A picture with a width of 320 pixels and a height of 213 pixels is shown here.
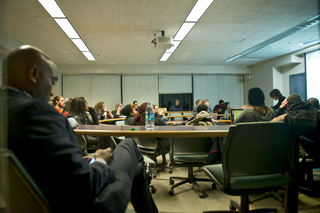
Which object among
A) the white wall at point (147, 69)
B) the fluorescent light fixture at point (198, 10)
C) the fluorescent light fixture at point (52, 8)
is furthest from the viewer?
the white wall at point (147, 69)

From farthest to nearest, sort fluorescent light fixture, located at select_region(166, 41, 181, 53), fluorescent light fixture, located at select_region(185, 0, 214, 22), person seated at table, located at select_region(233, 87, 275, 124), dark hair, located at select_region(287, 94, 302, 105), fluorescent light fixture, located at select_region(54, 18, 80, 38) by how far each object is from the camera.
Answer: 1. fluorescent light fixture, located at select_region(166, 41, 181, 53)
2. fluorescent light fixture, located at select_region(54, 18, 80, 38)
3. fluorescent light fixture, located at select_region(185, 0, 214, 22)
4. dark hair, located at select_region(287, 94, 302, 105)
5. person seated at table, located at select_region(233, 87, 275, 124)

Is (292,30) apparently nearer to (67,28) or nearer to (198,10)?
(198,10)

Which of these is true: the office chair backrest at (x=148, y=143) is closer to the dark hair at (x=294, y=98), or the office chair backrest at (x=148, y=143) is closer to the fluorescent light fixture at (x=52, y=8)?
the dark hair at (x=294, y=98)

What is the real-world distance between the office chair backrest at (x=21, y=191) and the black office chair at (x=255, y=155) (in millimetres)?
984

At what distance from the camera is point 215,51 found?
731cm

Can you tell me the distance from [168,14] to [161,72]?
216 inches

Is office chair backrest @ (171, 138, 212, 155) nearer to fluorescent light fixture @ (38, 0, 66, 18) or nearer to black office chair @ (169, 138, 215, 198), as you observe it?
black office chair @ (169, 138, 215, 198)

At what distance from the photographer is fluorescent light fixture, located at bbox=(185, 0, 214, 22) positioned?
12.2ft

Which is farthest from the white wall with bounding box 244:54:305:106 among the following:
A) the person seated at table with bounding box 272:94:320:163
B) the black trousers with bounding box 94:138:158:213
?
the black trousers with bounding box 94:138:158:213

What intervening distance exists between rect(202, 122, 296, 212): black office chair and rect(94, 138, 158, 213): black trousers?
20.2 inches

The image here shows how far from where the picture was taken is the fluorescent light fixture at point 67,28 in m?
4.42

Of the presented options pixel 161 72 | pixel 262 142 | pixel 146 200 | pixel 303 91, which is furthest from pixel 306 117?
pixel 161 72

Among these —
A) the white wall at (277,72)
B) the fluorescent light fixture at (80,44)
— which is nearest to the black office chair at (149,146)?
the fluorescent light fixture at (80,44)

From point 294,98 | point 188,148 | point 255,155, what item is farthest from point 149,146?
point 294,98
